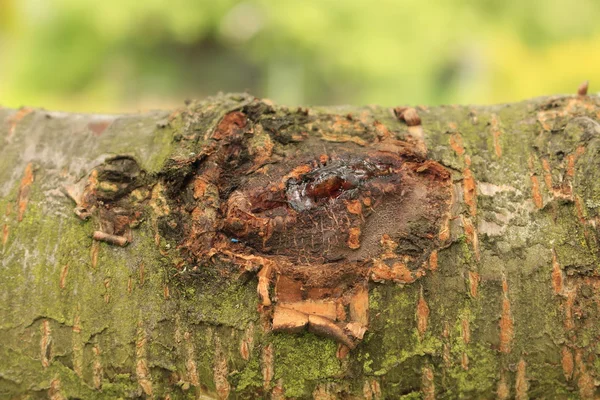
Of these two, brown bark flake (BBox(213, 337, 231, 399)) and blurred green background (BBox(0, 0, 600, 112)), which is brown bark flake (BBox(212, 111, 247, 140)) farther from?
blurred green background (BBox(0, 0, 600, 112))

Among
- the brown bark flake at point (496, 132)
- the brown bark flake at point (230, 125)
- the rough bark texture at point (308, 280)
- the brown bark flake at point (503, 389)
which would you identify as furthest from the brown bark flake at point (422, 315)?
the brown bark flake at point (230, 125)

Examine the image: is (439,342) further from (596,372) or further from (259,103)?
(259,103)

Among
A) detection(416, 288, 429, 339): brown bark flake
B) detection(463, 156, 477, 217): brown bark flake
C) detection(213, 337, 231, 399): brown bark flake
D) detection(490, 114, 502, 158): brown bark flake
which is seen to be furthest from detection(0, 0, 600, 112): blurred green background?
detection(213, 337, 231, 399): brown bark flake

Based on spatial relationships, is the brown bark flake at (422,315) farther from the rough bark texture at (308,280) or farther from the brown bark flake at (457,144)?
the brown bark flake at (457,144)

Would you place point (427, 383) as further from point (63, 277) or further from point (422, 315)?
point (63, 277)

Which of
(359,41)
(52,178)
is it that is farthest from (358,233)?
(359,41)

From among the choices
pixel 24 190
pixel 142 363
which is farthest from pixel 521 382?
pixel 24 190

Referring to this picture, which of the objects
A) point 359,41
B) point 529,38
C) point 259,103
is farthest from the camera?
point 529,38
